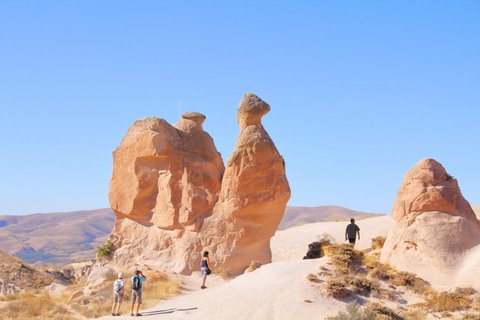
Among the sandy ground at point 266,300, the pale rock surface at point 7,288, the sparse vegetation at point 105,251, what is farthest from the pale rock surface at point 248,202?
the pale rock surface at point 7,288

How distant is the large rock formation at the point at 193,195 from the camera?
18.4m

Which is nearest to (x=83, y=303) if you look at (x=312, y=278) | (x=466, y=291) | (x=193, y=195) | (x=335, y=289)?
(x=193, y=195)

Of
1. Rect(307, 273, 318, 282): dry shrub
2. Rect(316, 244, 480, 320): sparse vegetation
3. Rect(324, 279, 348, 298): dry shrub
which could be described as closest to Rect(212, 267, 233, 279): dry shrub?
Rect(316, 244, 480, 320): sparse vegetation

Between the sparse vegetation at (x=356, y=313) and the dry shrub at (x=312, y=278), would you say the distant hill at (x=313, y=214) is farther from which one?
the sparse vegetation at (x=356, y=313)

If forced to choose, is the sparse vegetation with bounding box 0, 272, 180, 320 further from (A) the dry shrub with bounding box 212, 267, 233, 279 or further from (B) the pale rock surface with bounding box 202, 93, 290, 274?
(B) the pale rock surface with bounding box 202, 93, 290, 274

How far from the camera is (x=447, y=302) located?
12273 millimetres

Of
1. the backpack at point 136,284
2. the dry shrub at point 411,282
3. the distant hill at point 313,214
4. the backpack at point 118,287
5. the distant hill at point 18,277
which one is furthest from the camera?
the distant hill at point 313,214

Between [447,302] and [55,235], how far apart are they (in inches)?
4408

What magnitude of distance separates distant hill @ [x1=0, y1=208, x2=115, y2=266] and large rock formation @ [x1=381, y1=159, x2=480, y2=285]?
69936 mm

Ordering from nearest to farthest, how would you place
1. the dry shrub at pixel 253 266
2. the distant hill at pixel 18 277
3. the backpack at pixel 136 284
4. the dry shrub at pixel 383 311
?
the dry shrub at pixel 383 311 < the backpack at pixel 136 284 < the dry shrub at pixel 253 266 < the distant hill at pixel 18 277

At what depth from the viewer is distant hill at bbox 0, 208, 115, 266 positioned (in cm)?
9162

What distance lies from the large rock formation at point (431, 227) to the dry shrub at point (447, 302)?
2.93 ft

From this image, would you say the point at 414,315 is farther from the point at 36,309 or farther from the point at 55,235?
the point at 55,235

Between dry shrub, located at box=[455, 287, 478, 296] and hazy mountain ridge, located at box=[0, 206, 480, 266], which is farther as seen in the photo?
hazy mountain ridge, located at box=[0, 206, 480, 266]
